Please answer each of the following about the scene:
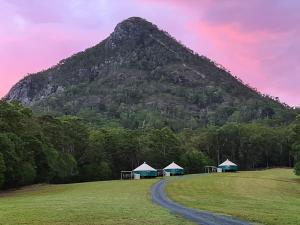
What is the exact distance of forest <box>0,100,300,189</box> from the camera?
249 feet

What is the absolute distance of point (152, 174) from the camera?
106688 millimetres

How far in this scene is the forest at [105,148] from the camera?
75.8 meters

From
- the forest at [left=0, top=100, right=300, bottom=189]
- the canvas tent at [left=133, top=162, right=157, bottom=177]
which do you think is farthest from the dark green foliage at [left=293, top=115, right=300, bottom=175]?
the canvas tent at [left=133, top=162, right=157, bottom=177]

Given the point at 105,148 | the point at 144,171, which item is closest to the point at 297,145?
the point at 144,171

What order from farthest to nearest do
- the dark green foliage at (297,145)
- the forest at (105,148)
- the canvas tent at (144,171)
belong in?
the canvas tent at (144,171), the dark green foliage at (297,145), the forest at (105,148)

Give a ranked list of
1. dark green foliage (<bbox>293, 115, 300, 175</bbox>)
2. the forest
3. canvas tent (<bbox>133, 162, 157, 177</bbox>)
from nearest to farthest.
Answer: the forest < dark green foliage (<bbox>293, 115, 300, 175</bbox>) < canvas tent (<bbox>133, 162, 157, 177</bbox>)

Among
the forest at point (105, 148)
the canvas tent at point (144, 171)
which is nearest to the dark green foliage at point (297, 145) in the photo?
the forest at point (105, 148)

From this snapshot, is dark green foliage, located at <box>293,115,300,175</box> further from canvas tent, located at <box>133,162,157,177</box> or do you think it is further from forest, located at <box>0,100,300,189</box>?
canvas tent, located at <box>133,162,157,177</box>

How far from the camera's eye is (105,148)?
123 m

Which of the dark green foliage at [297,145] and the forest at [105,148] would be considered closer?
the forest at [105,148]

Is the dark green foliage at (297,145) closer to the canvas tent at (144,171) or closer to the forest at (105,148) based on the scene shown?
the forest at (105,148)

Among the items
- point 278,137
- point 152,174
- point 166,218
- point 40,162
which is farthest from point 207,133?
point 166,218

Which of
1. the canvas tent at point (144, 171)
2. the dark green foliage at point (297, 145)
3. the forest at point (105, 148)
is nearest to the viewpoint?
the forest at point (105, 148)

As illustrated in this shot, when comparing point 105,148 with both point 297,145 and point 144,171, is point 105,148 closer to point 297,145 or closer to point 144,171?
point 144,171
